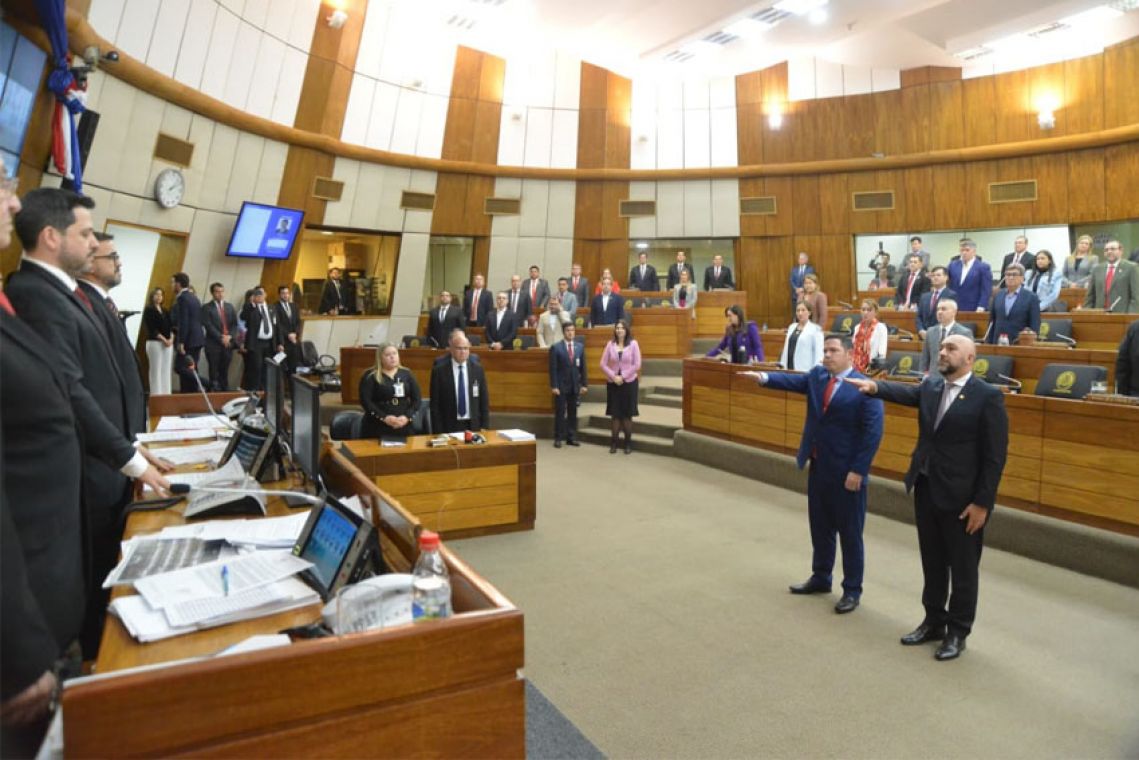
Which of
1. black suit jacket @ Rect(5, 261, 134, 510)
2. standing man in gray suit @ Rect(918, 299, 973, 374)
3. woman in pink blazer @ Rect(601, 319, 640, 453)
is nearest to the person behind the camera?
black suit jacket @ Rect(5, 261, 134, 510)

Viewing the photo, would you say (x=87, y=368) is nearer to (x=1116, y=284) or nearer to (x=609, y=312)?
(x=609, y=312)

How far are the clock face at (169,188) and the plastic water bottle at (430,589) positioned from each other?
8.35m

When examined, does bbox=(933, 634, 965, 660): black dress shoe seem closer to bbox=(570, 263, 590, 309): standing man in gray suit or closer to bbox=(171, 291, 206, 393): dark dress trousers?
bbox=(171, 291, 206, 393): dark dress trousers

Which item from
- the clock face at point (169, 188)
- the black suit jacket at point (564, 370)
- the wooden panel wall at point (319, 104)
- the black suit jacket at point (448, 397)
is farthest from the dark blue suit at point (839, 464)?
the wooden panel wall at point (319, 104)

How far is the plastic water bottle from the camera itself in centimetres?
139

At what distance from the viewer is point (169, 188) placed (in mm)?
8359

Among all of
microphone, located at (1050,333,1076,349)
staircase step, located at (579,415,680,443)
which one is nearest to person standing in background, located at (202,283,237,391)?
staircase step, located at (579,415,680,443)

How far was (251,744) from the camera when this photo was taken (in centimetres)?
119

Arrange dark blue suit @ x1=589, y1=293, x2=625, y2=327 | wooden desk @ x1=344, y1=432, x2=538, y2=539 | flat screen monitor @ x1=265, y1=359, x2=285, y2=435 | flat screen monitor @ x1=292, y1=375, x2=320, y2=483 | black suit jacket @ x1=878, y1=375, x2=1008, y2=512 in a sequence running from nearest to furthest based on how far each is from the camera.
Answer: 1. flat screen monitor @ x1=292, y1=375, x2=320, y2=483
2. black suit jacket @ x1=878, y1=375, x2=1008, y2=512
3. flat screen monitor @ x1=265, y1=359, x2=285, y2=435
4. wooden desk @ x1=344, y1=432, x2=538, y2=539
5. dark blue suit @ x1=589, y1=293, x2=625, y2=327

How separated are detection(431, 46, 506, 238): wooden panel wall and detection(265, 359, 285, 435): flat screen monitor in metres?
9.28

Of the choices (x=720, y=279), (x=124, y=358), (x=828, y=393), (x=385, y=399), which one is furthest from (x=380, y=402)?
(x=720, y=279)

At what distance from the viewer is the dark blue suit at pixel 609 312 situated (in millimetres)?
10125

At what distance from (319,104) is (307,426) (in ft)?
30.1

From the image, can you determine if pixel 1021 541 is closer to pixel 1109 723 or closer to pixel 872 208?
pixel 1109 723
